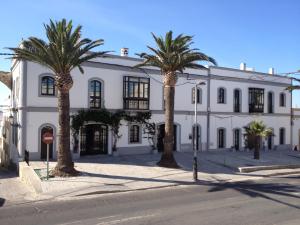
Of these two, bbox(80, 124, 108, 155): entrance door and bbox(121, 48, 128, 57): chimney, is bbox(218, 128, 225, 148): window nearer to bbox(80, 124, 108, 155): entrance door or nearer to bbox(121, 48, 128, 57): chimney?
bbox(121, 48, 128, 57): chimney

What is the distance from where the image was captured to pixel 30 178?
20.0 meters

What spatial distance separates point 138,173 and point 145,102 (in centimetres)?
965

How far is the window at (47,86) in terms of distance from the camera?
2647 centimetres

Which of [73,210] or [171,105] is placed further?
[171,105]

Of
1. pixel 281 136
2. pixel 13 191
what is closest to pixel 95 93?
pixel 13 191

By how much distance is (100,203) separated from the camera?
15.1m

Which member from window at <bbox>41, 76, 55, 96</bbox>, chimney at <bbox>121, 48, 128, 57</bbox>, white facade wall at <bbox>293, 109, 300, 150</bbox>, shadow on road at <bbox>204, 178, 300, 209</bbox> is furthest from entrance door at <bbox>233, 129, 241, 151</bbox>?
window at <bbox>41, 76, 55, 96</bbox>

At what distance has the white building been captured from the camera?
26172mm

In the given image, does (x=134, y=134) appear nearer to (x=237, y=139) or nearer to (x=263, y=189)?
(x=237, y=139)

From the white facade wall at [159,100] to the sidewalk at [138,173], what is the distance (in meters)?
2.67

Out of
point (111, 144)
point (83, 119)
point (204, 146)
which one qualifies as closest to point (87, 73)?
point (83, 119)

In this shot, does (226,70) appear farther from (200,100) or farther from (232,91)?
(200,100)

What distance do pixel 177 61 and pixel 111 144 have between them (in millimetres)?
9486

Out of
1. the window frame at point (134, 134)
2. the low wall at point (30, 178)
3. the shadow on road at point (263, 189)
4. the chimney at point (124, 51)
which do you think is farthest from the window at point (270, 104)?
the low wall at point (30, 178)
